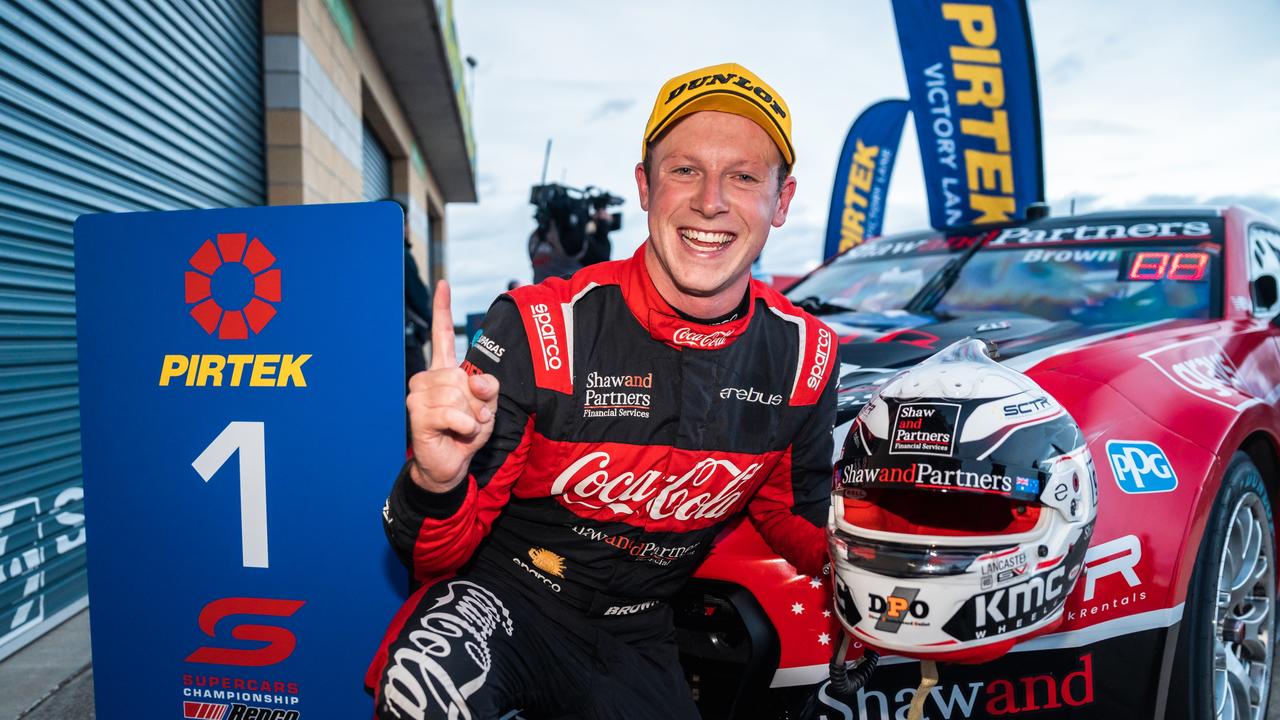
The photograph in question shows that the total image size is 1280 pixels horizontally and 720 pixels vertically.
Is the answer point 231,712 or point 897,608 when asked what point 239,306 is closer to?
point 231,712

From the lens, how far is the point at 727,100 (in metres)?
1.66

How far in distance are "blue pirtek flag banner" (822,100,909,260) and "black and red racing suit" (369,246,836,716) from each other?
9.86 metres

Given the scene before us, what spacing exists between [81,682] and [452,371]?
7.22 ft

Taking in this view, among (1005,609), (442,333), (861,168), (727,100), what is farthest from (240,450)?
(861,168)

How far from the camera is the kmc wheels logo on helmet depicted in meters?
1.76

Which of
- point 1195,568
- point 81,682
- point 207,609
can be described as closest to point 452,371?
point 207,609

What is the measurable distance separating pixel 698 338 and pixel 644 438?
0.25 metres

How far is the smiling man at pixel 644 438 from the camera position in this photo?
5.07 ft

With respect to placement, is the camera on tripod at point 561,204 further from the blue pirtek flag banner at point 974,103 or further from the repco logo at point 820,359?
the repco logo at point 820,359

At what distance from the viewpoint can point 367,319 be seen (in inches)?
69.0

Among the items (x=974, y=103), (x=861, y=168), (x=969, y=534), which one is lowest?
(x=969, y=534)

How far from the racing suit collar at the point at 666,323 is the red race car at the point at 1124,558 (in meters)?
0.41

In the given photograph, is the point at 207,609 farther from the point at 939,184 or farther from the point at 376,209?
the point at 939,184

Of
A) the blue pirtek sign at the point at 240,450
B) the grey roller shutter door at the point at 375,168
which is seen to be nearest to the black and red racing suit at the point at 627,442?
the blue pirtek sign at the point at 240,450
